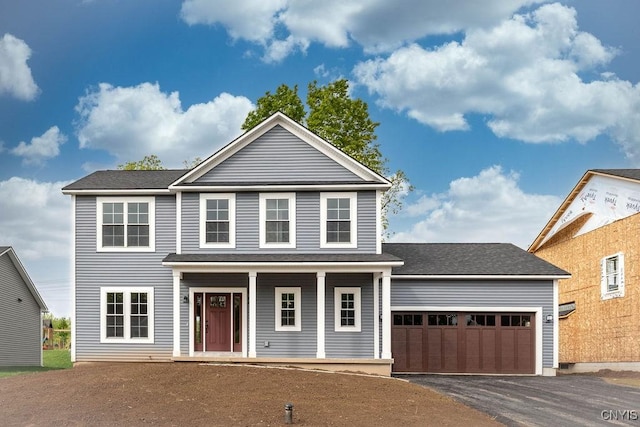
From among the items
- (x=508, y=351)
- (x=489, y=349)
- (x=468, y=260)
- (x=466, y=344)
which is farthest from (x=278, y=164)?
(x=508, y=351)

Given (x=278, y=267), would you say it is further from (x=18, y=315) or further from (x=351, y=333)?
(x=18, y=315)

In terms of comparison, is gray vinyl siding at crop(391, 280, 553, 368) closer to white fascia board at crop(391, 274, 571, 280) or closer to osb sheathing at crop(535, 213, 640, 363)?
white fascia board at crop(391, 274, 571, 280)

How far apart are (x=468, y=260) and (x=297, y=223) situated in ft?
23.3

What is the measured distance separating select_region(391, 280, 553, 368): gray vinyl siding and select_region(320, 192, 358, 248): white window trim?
3139mm

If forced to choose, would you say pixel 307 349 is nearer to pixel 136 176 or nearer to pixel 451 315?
pixel 451 315

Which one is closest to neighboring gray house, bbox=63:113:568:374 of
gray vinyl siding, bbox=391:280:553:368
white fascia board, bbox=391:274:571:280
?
white fascia board, bbox=391:274:571:280

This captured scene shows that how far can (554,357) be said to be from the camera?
84.7ft

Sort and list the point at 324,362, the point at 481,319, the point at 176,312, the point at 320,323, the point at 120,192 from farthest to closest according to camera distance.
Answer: the point at 481,319
the point at 120,192
the point at 176,312
the point at 320,323
the point at 324,362

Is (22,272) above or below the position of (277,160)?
below

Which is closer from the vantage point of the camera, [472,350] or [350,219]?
[350,219]

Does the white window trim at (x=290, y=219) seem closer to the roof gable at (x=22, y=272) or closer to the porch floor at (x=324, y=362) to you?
the porch floor at (x=324, y=362)

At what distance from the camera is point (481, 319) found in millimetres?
26109

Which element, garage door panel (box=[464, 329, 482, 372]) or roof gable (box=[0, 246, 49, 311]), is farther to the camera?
roof gable (box=[0, 246, 49, 311])

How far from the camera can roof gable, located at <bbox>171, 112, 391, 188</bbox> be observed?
24.1 meters
